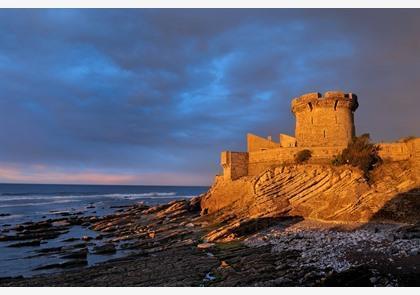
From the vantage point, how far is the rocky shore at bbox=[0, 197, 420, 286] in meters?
11.5

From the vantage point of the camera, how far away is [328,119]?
29.3 metres

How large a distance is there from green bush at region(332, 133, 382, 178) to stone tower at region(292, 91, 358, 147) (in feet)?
11.1

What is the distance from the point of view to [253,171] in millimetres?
30688

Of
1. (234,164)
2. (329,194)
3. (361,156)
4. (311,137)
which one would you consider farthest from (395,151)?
(234,164)

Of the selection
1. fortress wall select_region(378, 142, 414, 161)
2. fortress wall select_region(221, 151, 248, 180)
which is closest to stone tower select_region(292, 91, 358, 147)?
fortress wall select_region(378, 142, 414, 161)

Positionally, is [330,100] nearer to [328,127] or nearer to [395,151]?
[328,127]

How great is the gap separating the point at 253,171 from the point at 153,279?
1909 cm

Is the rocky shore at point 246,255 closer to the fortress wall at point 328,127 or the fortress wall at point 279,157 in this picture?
the fortress wall at point 279,157

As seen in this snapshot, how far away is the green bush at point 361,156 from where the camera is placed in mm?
23797

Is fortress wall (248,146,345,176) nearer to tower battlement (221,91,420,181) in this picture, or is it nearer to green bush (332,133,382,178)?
tower battlement (221,91,420,181)

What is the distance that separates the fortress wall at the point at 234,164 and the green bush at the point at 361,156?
7.87m

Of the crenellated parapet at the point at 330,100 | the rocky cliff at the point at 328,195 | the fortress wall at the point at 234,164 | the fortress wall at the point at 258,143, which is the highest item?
the crenellated parapet at the point at 330,100

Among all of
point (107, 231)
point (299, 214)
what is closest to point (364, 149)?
point (299, 214)

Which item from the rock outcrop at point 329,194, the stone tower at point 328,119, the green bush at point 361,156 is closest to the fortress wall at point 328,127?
the stone tower at point 328,119
